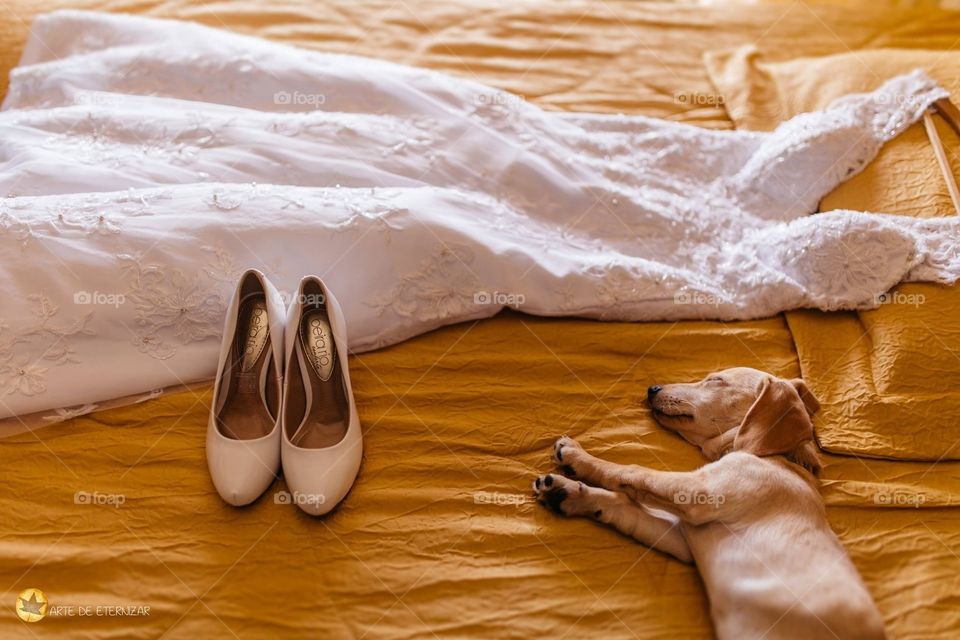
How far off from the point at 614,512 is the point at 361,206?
790 millimetres

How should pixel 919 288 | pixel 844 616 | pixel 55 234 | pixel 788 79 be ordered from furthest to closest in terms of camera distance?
1. pixel 788 79
2. pixel 919 288
3. pixel 55 234
4. pixel 844 616

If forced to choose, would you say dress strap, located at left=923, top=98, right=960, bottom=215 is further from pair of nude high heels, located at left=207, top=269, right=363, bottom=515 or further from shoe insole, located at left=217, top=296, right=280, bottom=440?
shoe insole, located at left=217, top=296, right=280, bottom=440

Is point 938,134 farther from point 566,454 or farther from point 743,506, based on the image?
point 566,454

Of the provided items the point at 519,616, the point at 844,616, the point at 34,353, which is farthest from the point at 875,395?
the point at 34,353

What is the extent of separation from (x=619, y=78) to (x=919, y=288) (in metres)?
1.08

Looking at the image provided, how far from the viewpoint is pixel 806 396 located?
61.2 inches

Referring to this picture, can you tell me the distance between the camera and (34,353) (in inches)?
57.5

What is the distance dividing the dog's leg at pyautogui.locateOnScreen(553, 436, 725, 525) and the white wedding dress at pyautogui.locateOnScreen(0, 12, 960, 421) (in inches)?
14.0

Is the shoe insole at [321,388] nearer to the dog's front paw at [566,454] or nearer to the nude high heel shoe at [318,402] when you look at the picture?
the nude high heel shoe at [318,402]

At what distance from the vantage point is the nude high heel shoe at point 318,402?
1.39 m

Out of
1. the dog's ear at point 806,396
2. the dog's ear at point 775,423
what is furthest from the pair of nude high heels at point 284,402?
the dog's ear at point 806,396

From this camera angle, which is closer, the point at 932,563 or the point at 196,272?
the point at 932,563

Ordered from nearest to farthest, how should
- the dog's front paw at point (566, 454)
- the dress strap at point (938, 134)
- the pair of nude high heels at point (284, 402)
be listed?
the pair of nude high heels at point (284, 402) < the dog's front paw at point (566, 454) < the dress strap at point (938, 134)

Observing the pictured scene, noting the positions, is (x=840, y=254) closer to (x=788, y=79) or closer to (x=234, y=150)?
(x=788, y=79)
